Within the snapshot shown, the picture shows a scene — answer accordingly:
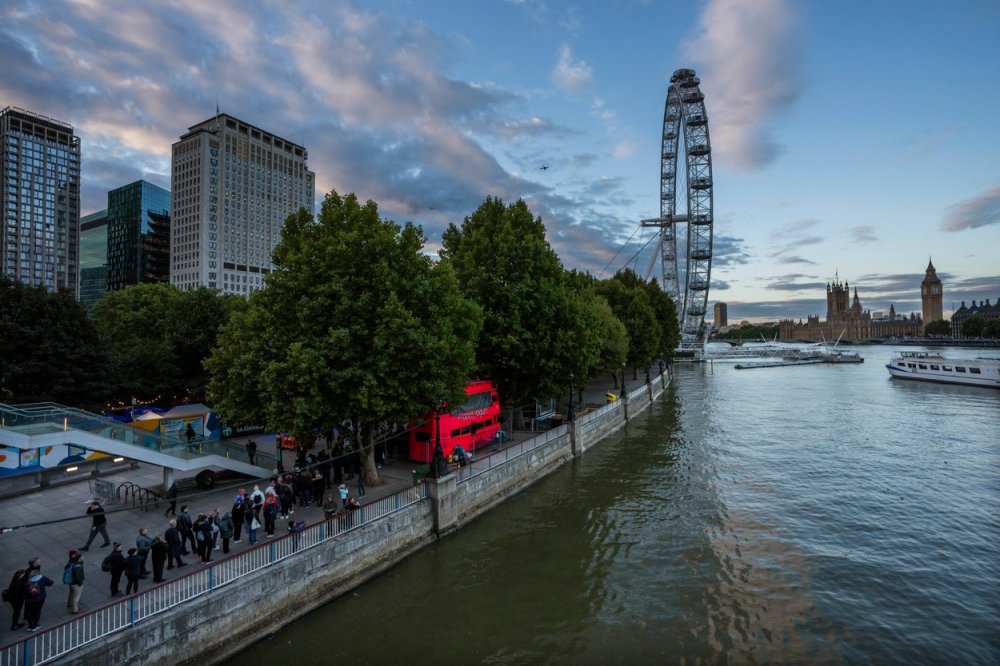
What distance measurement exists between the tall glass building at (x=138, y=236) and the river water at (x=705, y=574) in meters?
156

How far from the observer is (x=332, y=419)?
52.4ft

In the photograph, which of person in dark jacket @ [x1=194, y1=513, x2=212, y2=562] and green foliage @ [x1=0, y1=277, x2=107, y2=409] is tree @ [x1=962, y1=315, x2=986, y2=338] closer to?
person in dark jacket @ [x1=194, y1=513, x2=212, y2=562]

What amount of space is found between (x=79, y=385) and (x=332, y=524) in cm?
1798

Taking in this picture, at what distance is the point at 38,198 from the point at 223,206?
140 feet

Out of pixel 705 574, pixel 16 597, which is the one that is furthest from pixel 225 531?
pixel 705 574

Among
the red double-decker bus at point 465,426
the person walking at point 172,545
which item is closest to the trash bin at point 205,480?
the person walking at point 172,545

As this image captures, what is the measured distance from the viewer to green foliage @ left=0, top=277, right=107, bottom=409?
70.8 feet

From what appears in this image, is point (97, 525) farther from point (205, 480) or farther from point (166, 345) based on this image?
point (166, 345)

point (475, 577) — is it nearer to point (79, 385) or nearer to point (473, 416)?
point (473, 416)

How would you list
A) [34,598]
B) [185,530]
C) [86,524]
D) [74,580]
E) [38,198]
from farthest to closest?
[38,198] < [86,524] < [185,530] < [74,580] < [34,598]

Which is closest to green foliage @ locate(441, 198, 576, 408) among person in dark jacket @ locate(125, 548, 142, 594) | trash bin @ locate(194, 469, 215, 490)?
trash bin @ locate(194, 469, 215, 490)

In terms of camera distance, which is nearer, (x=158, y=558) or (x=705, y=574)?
(x=158, y=558)

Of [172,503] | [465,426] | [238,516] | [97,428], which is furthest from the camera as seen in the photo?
[465,426]

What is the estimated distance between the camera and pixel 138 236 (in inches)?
5581
